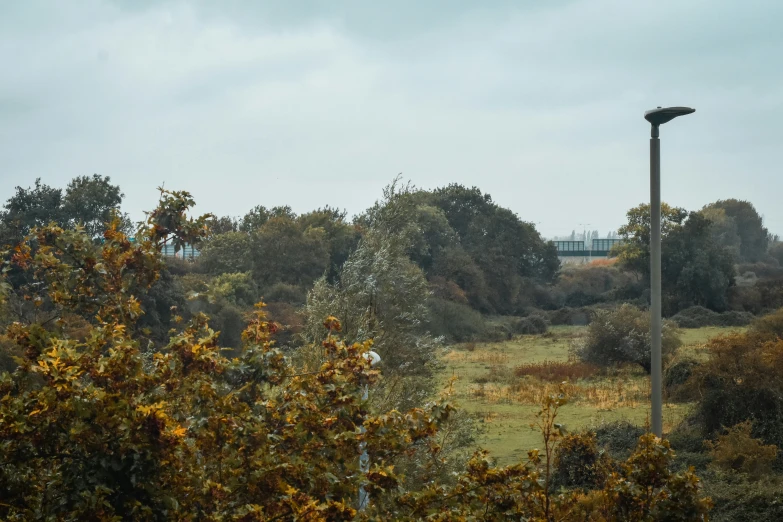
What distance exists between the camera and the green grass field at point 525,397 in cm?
2214

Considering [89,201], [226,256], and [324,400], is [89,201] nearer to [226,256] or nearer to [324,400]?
[226,256]

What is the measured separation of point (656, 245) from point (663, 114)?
4.42 ft

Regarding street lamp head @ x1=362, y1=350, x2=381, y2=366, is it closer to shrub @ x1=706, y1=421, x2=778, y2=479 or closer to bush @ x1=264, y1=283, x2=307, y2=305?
shrub @ x1=706, y1=421, x2=778, y2=479

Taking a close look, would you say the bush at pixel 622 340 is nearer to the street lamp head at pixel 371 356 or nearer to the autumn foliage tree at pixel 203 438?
the street lamp head at pixel 371 356

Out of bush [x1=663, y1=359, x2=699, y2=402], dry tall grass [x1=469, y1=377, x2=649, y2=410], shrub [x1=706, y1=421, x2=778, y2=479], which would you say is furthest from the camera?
dry tall grass [x1=469, y1=377, x2=649, y2=410]

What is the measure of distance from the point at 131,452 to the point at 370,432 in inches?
51.1

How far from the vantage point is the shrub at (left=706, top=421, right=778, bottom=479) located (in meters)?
15.8

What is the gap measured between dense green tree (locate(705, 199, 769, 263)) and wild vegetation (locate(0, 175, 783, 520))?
35617mm

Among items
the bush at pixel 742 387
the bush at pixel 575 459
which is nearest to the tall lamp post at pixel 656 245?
the bush at pixel 575 459

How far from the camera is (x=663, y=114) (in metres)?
8.92

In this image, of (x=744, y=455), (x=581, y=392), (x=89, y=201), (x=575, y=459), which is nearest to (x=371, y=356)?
(x=575, y=459)

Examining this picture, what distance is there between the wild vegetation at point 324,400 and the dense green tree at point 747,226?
3562 centimetres

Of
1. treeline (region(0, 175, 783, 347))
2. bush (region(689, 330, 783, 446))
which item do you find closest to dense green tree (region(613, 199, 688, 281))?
treeline (region(0, 175, 783, 347))

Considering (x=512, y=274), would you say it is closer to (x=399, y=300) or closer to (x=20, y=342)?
(x=399, y=300)
